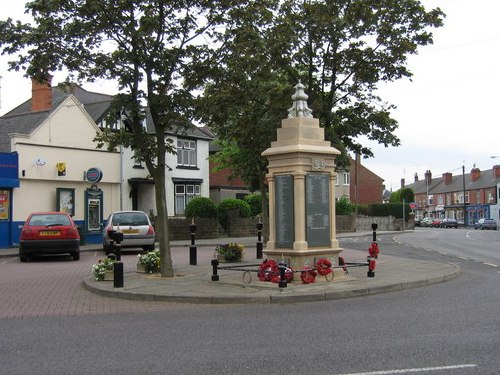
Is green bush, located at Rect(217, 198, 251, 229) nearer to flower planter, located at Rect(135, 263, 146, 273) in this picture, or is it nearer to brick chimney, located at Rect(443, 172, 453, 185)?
flower planter, located at Rect(135, 263, 146, 273)

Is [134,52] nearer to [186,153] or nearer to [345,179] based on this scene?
[186,153]

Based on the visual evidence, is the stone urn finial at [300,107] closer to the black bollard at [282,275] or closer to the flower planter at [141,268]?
the black bollard at [282,275]

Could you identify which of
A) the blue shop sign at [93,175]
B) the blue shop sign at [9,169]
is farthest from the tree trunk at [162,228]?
the blue shop sign at [93,175]

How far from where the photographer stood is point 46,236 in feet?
62.9

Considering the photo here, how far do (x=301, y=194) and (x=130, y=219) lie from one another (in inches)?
465

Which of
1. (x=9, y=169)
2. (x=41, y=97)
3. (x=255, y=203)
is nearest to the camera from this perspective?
(x=9, y=169)

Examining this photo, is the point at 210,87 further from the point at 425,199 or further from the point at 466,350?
the point at 425,199

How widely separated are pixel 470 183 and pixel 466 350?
9668 cm

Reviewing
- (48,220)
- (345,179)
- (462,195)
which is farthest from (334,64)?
(462,195)

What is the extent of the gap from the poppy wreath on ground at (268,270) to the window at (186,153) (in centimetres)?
2642

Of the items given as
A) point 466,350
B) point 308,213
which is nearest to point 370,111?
point 308,213

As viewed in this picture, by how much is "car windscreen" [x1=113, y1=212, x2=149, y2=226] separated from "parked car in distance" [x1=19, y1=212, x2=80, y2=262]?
289cm

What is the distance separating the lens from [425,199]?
112m

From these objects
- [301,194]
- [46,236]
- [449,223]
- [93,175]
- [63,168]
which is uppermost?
[63,168]
